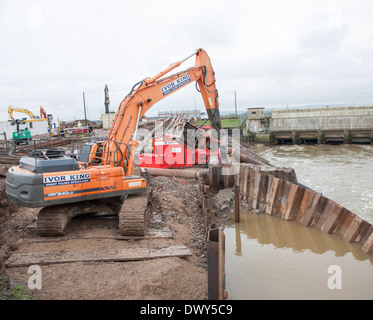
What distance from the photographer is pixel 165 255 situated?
655 centimetres

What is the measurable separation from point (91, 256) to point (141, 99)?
14.9 feet

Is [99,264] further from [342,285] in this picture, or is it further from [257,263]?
[342,285]

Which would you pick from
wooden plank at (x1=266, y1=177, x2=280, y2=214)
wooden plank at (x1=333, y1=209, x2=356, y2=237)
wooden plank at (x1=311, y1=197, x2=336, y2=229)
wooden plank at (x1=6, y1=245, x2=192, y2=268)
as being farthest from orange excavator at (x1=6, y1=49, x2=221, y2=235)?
wooden plank at (x1=333, y1=209, x2=356, y2=237)

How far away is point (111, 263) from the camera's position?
629cm

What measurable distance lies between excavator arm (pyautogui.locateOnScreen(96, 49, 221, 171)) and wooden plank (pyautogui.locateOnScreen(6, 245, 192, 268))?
2458mm

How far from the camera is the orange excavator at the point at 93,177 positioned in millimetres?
6852

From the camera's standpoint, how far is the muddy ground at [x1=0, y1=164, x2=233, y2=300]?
17.4ft

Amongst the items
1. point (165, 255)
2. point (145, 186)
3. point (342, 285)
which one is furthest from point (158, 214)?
point (342, 285)

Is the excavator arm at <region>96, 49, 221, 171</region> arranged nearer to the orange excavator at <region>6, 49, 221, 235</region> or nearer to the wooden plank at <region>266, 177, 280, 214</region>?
the orange excavator at <region>6, 49, 221, 235</region>

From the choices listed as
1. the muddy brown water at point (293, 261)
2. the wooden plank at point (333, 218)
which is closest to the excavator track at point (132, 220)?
the muddy brown water at point (293, 261)

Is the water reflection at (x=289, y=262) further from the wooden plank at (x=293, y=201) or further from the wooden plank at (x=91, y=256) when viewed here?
the wooden plank at (x=91, y=256)

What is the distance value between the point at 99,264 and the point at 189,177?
8.44 meters

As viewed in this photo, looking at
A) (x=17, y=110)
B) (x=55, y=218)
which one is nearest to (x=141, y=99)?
(x=55, y=218)

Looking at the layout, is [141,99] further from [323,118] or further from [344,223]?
[323,118]
